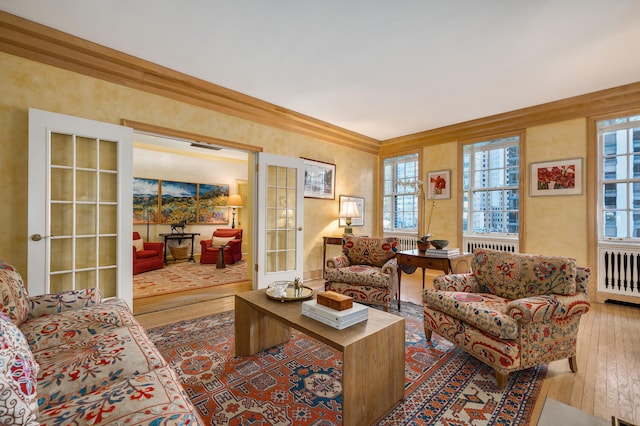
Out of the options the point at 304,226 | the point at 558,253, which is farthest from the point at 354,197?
the point at 558,253

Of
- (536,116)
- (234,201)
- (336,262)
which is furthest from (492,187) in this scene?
(234,201)

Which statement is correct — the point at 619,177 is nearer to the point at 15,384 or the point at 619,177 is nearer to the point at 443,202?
the point at 443,202

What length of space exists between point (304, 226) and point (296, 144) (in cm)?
136

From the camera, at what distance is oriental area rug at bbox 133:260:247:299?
4.18m

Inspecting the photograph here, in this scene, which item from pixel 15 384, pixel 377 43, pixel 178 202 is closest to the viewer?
pixel 15 384

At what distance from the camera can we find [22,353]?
3.22 feet

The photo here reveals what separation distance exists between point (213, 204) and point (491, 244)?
625 cm

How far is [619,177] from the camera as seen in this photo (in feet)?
11.8

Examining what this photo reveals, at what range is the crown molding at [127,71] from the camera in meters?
2.41

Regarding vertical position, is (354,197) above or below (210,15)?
below

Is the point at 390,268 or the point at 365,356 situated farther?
the point at 390,268

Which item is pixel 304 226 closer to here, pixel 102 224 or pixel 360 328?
pixel 102 224

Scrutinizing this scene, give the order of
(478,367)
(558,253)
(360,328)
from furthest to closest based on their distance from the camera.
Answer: (558,253), (478,367), (360,328)

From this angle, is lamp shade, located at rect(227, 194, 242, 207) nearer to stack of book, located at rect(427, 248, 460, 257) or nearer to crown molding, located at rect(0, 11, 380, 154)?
crown molding, located at rect(0, 11, 380, 154)
